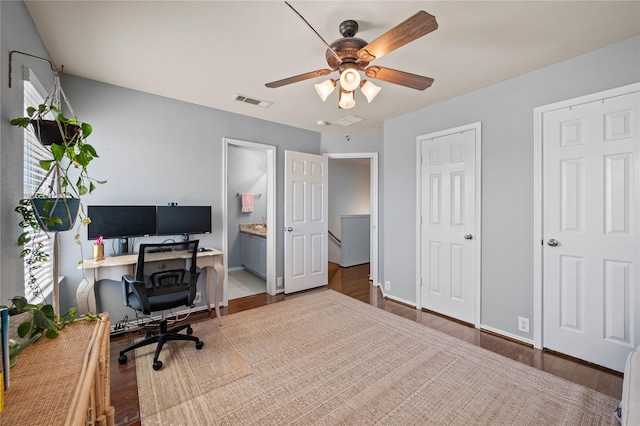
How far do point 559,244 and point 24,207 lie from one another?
12.3 ft

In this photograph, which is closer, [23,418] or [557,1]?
[23,418]

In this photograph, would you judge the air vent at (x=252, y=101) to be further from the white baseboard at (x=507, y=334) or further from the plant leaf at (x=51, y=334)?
the white baseboard at (x=507, y=334)

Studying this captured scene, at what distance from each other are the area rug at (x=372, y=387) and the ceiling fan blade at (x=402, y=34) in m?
2.20

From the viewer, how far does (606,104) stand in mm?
2146

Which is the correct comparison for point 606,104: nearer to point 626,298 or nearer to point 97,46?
point 626,298

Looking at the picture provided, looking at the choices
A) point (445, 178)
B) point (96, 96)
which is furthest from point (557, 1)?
point (96, 96)

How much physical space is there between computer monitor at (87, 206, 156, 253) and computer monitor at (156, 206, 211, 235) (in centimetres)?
7

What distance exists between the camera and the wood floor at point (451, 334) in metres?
1.87

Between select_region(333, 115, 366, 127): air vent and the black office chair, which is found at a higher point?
select_region(333, 115, 366, 127): air vent

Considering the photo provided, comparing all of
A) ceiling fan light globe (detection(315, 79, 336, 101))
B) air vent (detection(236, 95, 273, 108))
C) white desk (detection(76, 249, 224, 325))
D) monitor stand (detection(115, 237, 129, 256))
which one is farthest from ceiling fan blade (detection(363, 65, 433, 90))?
monitor stand (detection(115, 237, 129, 256))

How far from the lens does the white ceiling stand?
67.6 inches

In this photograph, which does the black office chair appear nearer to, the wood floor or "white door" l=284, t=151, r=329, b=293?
the wood floor

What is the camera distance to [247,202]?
17.8 ft

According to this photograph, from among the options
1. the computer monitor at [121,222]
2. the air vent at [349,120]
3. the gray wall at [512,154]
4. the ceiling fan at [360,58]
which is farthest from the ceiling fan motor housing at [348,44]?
the computer monitor at [121,222]
